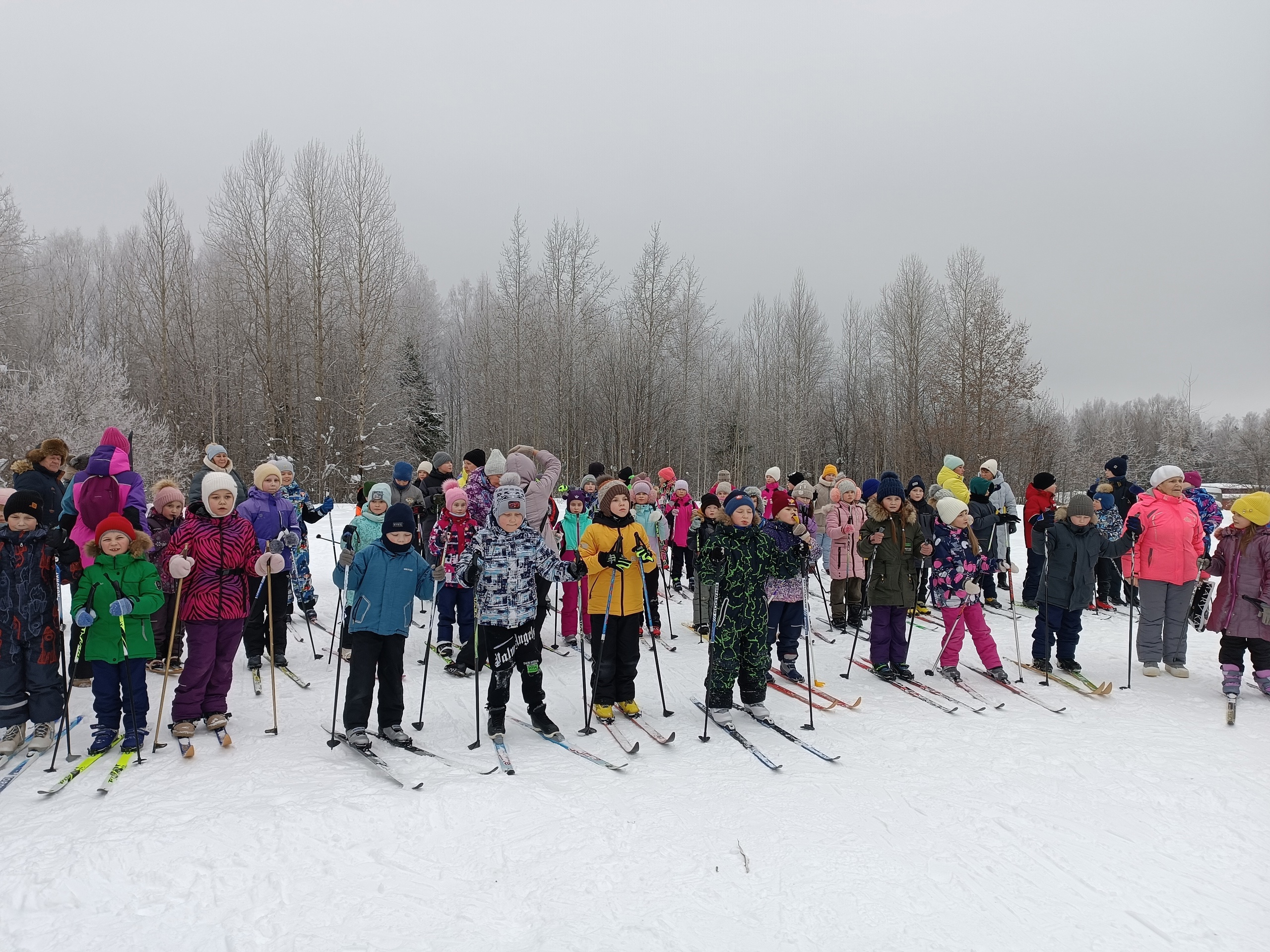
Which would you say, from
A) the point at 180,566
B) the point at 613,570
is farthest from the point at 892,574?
the point at 180,566

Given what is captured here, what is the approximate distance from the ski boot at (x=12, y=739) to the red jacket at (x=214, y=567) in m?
1.23

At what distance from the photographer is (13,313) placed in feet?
69.9

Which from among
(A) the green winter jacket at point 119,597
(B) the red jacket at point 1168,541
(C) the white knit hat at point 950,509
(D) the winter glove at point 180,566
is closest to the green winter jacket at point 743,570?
(C) the white knit hat at point 950,509

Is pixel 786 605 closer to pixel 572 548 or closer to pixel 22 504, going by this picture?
pixel 572 548

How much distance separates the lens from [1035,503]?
1041 cm

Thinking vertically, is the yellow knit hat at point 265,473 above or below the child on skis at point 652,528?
above

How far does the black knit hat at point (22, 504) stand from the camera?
14.4 feet

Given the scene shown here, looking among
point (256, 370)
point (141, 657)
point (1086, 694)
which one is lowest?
point (1086, 694)

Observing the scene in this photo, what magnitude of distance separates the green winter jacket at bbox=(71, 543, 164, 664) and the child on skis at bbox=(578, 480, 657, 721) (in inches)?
121

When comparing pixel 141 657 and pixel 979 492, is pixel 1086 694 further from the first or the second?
pixel 141 657

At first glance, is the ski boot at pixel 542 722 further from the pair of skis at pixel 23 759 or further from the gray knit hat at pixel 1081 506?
the gray knit hat at pixel 1081 506

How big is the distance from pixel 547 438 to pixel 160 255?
16.5 metres


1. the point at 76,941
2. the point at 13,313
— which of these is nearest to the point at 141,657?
the point at 76,941

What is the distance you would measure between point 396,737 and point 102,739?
75.9 inches
